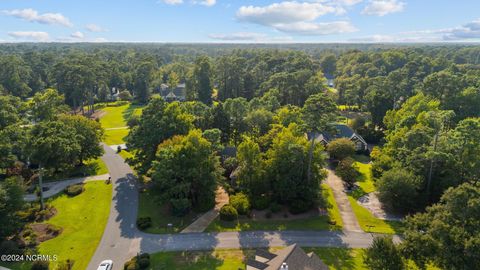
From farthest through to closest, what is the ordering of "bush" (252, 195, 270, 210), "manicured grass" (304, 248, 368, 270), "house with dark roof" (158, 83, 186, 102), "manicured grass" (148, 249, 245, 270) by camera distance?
Answer: 1. "house with dark roof" (158, 83, 186, 102)
2. "bush" (252, 195, 270, 210)
3. "manicured grass" (304, 248, 368, 270)
4. "manicured grass" (148, 249, 245, 270)

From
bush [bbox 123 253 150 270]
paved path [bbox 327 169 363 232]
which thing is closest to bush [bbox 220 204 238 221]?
bush [bbox 123 253 150 270]

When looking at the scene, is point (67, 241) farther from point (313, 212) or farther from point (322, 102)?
point (322, 102)

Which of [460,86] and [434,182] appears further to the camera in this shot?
[460,86]

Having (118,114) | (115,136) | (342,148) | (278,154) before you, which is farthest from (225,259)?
(118,114)

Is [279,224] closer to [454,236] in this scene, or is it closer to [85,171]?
[454,236]

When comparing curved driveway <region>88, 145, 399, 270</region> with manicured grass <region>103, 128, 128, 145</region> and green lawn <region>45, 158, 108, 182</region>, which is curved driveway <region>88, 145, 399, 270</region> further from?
manicured grass <region>103, 128, 128, 145</region>

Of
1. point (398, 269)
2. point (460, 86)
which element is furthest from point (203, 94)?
point (398, 269)
